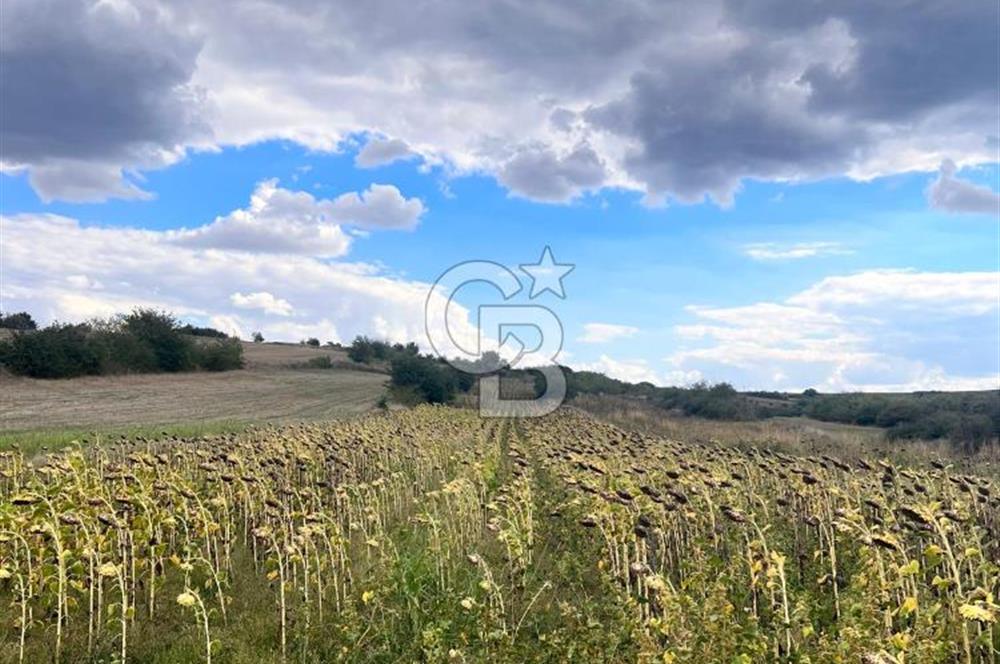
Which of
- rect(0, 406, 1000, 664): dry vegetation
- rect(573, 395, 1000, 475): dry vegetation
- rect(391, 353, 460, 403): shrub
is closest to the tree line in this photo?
rect(391, 353, 460, 403): shrub

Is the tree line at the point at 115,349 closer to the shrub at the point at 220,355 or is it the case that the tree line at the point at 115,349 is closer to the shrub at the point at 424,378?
the shrub at the point at 220,355

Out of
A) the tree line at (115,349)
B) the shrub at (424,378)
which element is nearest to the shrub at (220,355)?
the tree line at (115,349)

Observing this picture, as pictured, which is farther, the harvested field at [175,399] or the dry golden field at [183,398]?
the harvested field at [175,399]

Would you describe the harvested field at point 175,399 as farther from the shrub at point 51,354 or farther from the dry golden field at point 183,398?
the shrub at point 51,354

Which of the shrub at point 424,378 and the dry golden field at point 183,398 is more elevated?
the shrub at point 424,378

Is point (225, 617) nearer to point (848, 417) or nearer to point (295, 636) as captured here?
point (295, 636)

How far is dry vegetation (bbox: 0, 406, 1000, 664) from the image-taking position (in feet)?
14.6

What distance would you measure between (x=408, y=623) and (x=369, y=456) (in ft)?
29.2

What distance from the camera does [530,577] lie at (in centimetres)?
684

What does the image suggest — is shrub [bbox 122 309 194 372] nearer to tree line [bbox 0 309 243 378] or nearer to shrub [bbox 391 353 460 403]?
tree line [bbox 0 309 243 378]

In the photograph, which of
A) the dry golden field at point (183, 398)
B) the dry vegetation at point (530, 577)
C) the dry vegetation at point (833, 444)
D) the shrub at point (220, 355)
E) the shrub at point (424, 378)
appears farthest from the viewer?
the shrub at point (220, 355)

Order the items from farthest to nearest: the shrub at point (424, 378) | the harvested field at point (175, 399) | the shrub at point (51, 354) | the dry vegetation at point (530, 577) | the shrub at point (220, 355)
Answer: the shrub at point (220, 355)
the shrub at point (424, 378)
the shrub at point (51, 354)
the harvested field at point (175, 399)
the dry vegetation at point (530, 577)

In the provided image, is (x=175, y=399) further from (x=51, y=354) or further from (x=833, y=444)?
(x=833, y=444)

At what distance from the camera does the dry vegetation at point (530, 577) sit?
446cm
